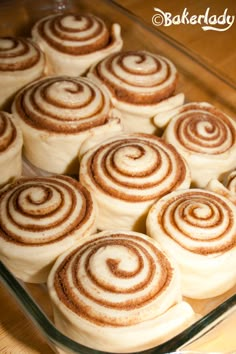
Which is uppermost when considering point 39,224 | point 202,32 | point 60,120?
point 202,32

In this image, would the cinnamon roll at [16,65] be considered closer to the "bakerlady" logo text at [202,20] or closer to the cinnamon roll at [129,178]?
the cinnamon roll at [129,178]

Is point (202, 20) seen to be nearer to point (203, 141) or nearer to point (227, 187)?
point (203, 141)

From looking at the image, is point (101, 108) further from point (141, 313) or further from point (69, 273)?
point (141, 313)

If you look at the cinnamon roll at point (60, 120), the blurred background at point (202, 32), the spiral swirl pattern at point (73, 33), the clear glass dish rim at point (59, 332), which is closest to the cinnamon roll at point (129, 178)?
the cinnamon roll at point (60, 120)

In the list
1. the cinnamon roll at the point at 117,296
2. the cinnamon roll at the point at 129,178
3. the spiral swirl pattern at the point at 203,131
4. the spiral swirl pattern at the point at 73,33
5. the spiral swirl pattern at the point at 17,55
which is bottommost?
the cinnamon roll at the point at 117,296

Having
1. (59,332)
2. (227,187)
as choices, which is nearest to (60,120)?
(227,187)

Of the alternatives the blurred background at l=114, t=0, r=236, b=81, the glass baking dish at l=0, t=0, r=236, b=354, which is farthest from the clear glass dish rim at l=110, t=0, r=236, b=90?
the blurred background at l=114, t=0, r=236, b=81

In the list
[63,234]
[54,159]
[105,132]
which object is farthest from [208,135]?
[63,234]

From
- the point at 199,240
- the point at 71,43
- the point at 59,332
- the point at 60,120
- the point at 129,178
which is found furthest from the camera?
the point at 71,43
